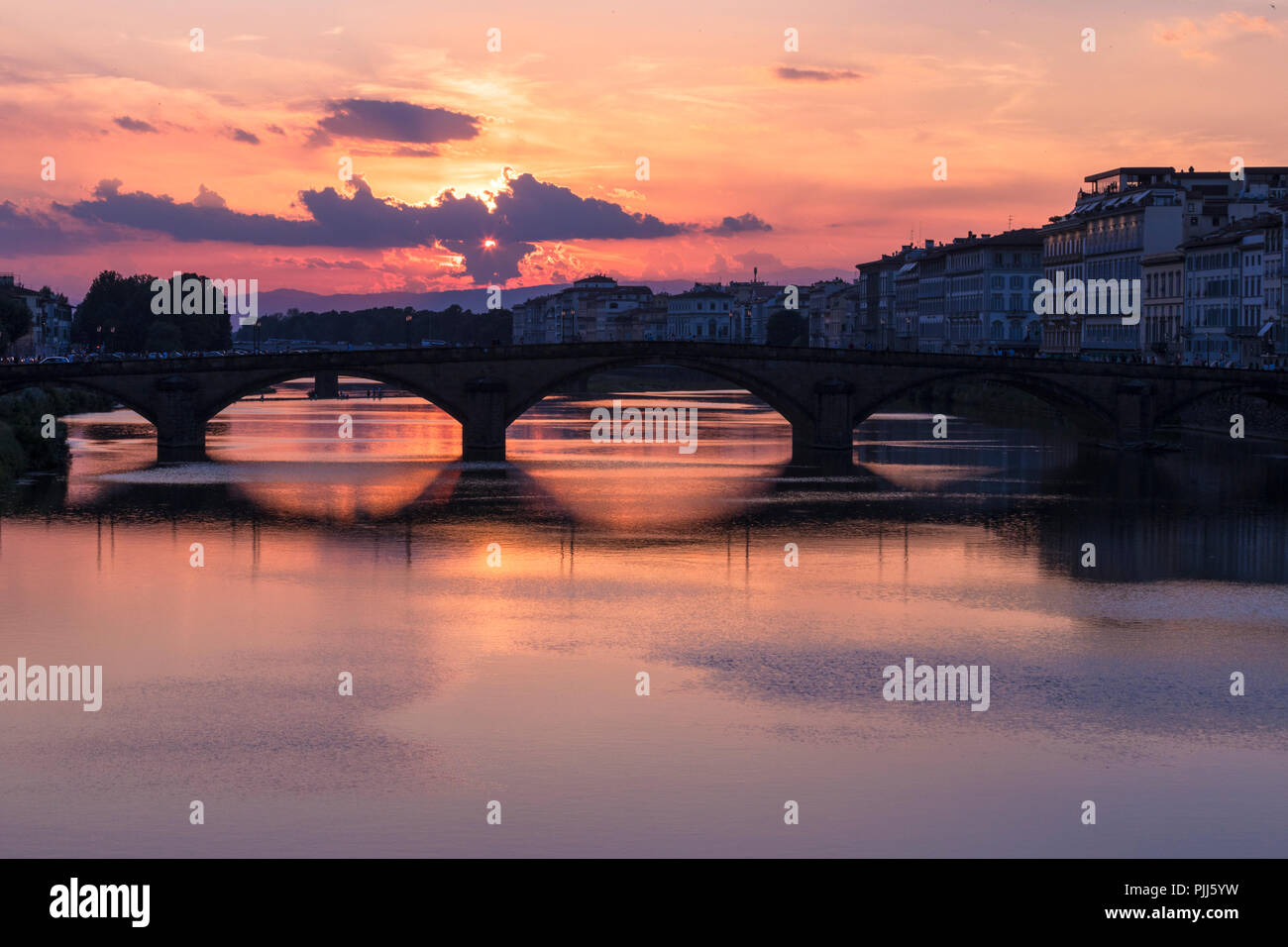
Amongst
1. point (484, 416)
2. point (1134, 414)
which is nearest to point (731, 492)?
point (484, 416)

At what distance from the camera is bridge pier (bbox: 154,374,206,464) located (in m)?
81.4

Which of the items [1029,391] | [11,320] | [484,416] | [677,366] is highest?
[11,320]

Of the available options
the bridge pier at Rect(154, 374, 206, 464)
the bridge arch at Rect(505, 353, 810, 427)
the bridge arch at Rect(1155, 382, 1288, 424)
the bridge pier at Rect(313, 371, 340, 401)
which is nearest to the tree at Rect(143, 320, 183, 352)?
the bridge pier at Rect(313, 371, 340, 401)

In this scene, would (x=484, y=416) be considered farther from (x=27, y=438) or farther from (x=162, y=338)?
(x=162, y=338)

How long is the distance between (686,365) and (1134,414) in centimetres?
2182

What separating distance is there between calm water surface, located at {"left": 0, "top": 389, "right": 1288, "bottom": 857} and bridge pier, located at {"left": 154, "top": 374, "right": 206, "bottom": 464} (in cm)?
1852

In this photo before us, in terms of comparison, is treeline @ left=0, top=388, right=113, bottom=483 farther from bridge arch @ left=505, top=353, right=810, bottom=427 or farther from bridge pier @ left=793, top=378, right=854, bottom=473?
bridge pier @ left=793, top=378, right=854, bottom=473

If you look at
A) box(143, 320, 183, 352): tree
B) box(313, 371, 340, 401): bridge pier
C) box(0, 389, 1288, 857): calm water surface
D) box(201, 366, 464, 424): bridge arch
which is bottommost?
box(0, 389, 1288, 857): calm water surface

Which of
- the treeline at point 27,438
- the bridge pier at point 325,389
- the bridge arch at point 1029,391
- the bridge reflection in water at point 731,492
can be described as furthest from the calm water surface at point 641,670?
the bridge pier at point 325,389

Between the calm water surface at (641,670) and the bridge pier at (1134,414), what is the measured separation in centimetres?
1913

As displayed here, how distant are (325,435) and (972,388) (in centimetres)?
5130

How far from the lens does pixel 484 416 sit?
271ft

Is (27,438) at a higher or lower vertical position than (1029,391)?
lower

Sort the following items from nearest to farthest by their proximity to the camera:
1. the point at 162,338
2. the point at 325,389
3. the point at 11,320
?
the point at 11,320, the point at 325,389, the point at 162,338
